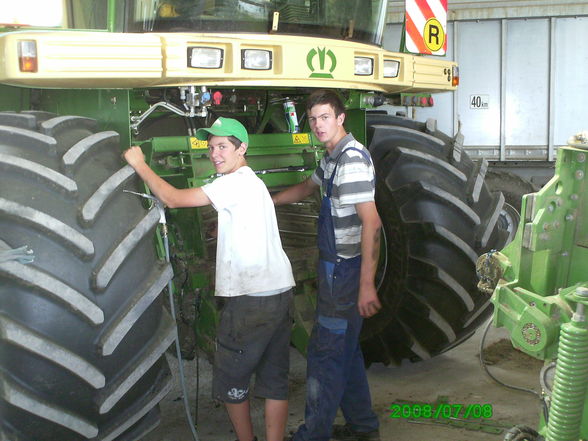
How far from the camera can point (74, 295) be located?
2346mm

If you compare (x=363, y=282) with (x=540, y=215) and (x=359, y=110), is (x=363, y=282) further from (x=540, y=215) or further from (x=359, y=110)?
(x=359, y=110)

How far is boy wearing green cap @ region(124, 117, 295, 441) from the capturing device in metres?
3.00

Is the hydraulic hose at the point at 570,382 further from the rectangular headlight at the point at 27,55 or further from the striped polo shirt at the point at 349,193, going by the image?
the rectangular headlight at the point at 27,55

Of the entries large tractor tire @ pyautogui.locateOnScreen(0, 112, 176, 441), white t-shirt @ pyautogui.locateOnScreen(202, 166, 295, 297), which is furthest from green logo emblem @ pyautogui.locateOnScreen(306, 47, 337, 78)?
large tractor tire @ pyautogui.locateOnScreen(0, 112, 176, 441)

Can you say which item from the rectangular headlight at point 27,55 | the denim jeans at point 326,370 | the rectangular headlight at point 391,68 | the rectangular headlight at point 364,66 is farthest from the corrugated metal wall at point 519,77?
the rectangular headlight at point 27,55

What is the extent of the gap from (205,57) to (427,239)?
1580 millimetres

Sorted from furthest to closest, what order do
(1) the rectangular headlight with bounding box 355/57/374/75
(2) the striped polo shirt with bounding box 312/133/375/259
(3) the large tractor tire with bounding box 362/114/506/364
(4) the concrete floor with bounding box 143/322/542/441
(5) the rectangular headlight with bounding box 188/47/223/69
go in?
(3) the large tractor tire with bounding box 362/114/506/364
(4) the concrete floor with bounding box 143/322/542/441
(1) the rectangular headlight with bounding box 355/57/374/75
(2) the striped polo shirt with bounding box 312/133/375/259
(5) the rectangular headlight with bounding box 188/47/223/69

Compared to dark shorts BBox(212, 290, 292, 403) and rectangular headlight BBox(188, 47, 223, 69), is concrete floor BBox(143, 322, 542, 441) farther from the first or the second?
rectangular headlight BBox(188, 47, 223, 69)

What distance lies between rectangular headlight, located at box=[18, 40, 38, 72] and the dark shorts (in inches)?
48.6

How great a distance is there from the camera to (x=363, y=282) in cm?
322

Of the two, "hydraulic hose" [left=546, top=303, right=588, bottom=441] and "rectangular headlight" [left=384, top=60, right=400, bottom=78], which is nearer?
"hydraulic hose" [left=546, top=303, right=588, bottom=441]

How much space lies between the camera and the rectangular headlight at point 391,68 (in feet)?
12.0

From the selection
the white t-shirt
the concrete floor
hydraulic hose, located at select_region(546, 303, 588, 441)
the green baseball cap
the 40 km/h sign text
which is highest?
the 40 km/h sign text

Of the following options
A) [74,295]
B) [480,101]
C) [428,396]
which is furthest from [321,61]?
[480,101]
